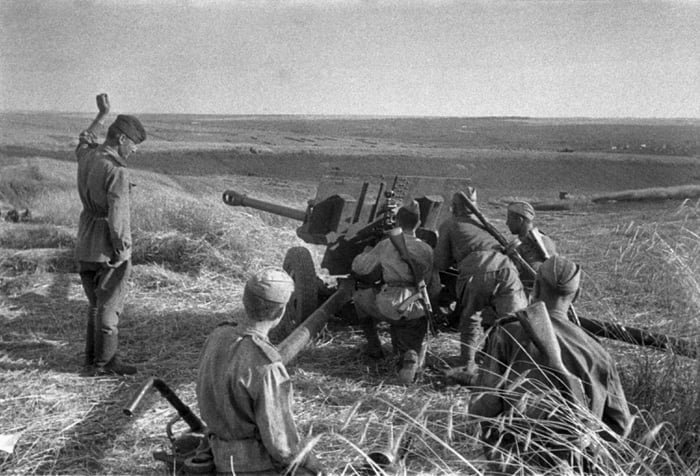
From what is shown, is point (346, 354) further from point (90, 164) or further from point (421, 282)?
point (90, 164)

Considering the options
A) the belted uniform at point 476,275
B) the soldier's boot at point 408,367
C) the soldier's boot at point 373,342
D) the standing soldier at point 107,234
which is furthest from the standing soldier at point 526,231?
the standing soldier at point 107,234

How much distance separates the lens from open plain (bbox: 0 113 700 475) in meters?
4.25

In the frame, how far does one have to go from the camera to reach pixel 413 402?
494 centimetres

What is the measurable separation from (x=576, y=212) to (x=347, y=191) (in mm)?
4331

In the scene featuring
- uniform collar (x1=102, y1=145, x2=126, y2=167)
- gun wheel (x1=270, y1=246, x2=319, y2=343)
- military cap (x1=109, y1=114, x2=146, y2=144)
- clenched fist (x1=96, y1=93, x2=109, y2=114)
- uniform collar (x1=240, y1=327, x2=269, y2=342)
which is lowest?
gun wheel (x1=270, y1=246, x2=319, y2=343)

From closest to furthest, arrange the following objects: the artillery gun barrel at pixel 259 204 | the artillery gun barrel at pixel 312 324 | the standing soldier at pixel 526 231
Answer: the artillery gun barrel at pixel 312 324, the standing soldier at pixel 526 231, the artillery gun barrel at pixel 259 204

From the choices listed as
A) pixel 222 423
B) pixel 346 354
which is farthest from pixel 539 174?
pixel 222 423

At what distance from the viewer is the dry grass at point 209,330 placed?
367 cm

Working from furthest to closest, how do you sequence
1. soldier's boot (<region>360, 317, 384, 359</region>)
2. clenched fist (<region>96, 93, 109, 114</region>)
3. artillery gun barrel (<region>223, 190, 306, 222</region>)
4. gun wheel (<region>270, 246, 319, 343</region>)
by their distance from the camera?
artillery gun barrel (<region>223, 190, 306, 222</region>) → gun wheel (<region>270, 246, 319, 343</region>) → soldier's boot (<region>360, 317, 384, 359</region>) → clenched fist (<region>96, 93, 109, 114</region>)

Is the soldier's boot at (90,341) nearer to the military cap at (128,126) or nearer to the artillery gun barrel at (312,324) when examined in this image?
the military cap at (128,126)

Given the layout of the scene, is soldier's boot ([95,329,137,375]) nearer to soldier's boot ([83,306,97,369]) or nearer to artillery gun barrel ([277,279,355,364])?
soldier's boot ([83,306,97,369])

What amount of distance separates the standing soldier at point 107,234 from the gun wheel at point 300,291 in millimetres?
1380

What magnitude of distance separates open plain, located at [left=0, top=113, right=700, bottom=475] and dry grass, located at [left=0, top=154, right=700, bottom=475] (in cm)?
2

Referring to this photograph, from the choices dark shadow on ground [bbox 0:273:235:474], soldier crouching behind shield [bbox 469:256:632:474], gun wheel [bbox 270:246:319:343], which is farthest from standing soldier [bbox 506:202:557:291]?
dark shadow on ground [bbox 0:273:235:474]
